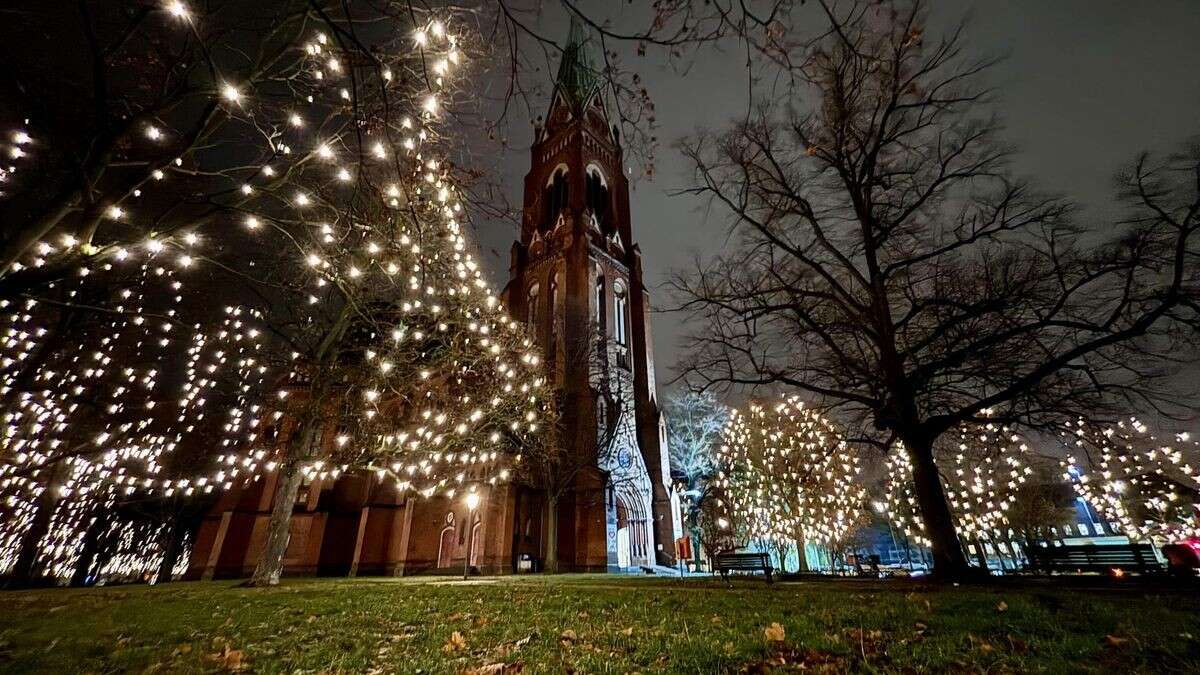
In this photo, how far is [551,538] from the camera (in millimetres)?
20609

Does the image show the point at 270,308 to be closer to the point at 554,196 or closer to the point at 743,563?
the point at 743,563

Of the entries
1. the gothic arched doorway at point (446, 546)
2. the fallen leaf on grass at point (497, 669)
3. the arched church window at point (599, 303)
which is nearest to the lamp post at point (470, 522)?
the gothic arched doorway at point (446, 546)

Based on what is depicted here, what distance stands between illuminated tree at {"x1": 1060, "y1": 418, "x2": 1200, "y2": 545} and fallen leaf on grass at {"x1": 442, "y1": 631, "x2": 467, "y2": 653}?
1352 centimetres

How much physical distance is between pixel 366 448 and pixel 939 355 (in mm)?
16174

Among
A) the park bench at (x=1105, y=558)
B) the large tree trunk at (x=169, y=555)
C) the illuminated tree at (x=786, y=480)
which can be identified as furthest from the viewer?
the large tree trunk at (x=169, y=555)

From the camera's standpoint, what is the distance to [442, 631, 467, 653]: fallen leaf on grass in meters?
3.81

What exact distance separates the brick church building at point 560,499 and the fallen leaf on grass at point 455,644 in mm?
16039

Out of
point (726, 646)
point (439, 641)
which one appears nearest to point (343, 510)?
point (439, 641)

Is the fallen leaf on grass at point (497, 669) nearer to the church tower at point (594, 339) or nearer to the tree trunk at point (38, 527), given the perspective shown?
the church tower at point (594, 339)

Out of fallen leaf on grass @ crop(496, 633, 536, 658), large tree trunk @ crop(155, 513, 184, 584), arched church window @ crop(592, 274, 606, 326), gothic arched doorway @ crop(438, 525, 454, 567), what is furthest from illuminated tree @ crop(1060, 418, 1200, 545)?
large tree trunk @ crop(155, 513, 184, 584)

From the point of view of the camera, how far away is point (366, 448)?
46.2 feet

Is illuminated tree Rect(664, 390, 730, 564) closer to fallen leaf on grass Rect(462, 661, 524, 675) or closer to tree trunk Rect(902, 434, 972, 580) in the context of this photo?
tree trunk Rect(902, 434, 972, 580)

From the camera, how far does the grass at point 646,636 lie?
319cm

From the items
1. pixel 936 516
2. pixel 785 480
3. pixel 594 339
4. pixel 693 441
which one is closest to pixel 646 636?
pixel 936 516
